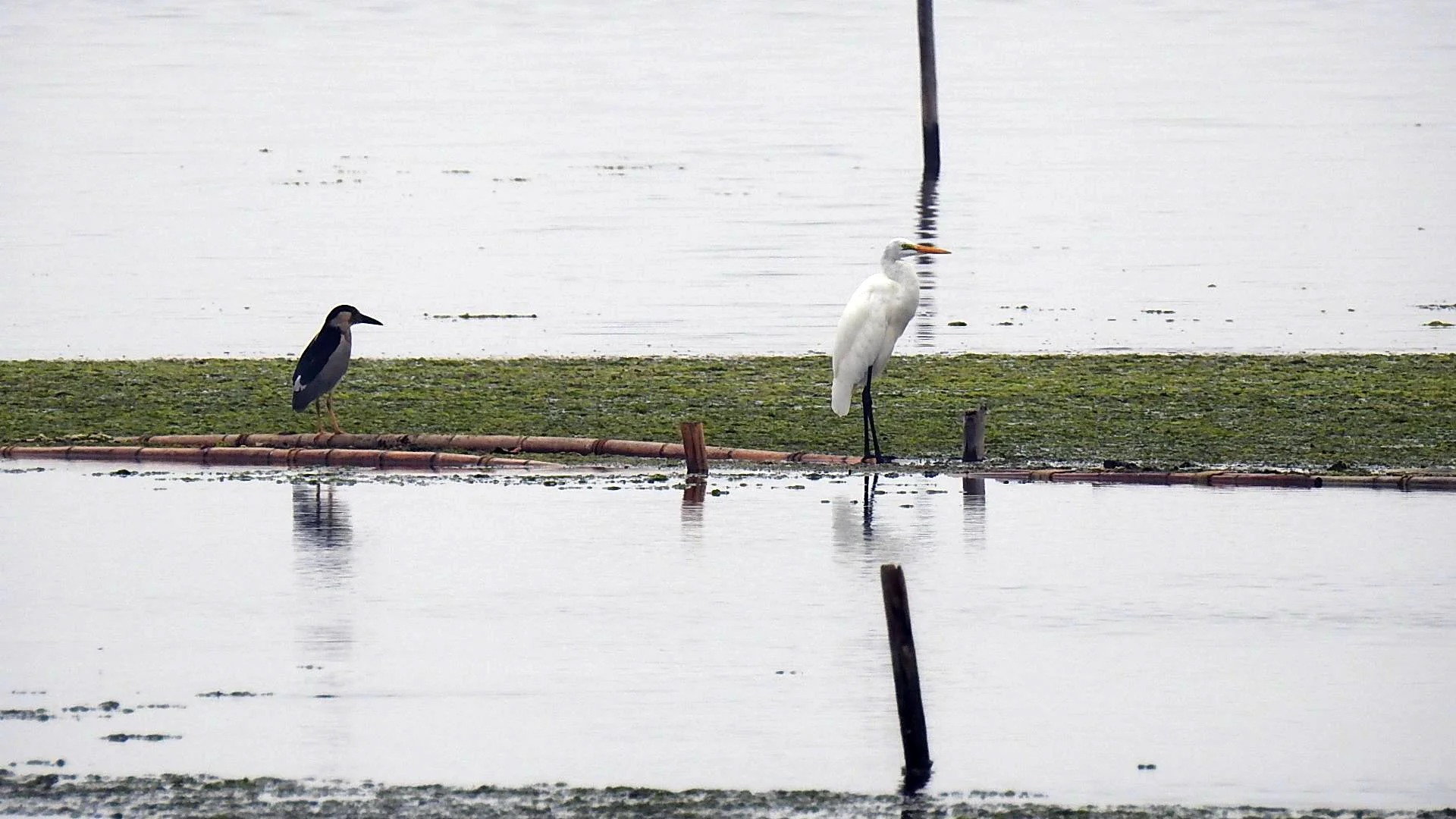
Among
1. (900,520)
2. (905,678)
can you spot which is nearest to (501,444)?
(900,520)

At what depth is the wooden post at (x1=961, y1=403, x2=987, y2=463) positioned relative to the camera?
18422 millimetres

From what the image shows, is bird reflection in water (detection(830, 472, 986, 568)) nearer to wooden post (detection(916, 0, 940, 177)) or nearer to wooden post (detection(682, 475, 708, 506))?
wooden post (detection(682, 475, 708, 506))

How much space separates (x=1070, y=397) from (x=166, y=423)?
280 inches

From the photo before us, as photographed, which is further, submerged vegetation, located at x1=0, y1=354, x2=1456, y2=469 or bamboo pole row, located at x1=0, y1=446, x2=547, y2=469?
submerged vegetation, located at x1=0, y1=354, x2=1456, y2=469

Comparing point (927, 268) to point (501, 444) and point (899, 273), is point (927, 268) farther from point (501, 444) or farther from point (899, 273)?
point (501, 444)

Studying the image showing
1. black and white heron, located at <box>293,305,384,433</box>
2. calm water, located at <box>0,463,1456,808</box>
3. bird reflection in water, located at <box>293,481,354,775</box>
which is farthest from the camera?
black and white heron, located at <box>293,305,384,433</box>

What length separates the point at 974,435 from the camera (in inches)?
727

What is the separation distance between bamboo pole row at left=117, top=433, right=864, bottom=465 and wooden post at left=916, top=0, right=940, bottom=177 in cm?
2532

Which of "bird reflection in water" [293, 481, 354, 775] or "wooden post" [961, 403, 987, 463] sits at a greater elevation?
"wooden post" [961, 403, 987, 463]

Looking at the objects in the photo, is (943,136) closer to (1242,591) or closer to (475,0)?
(1242,591)

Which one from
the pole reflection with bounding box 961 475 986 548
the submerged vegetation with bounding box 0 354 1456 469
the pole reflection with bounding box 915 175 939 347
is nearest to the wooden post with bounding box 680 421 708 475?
the submerged vegetation with bounding box 0 354 1456 469

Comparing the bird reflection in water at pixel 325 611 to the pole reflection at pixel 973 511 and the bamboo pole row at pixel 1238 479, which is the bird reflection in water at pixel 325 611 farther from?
the bamboo pole row at pixel 1238 479

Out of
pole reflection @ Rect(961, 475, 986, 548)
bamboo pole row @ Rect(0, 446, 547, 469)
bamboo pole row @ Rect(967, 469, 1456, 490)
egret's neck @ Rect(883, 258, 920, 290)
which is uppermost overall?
egret's neck @ Rect(883, 258, 920, 290)

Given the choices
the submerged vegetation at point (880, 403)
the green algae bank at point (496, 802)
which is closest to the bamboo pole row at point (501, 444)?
the submerged vegetation at point (880, 403)
